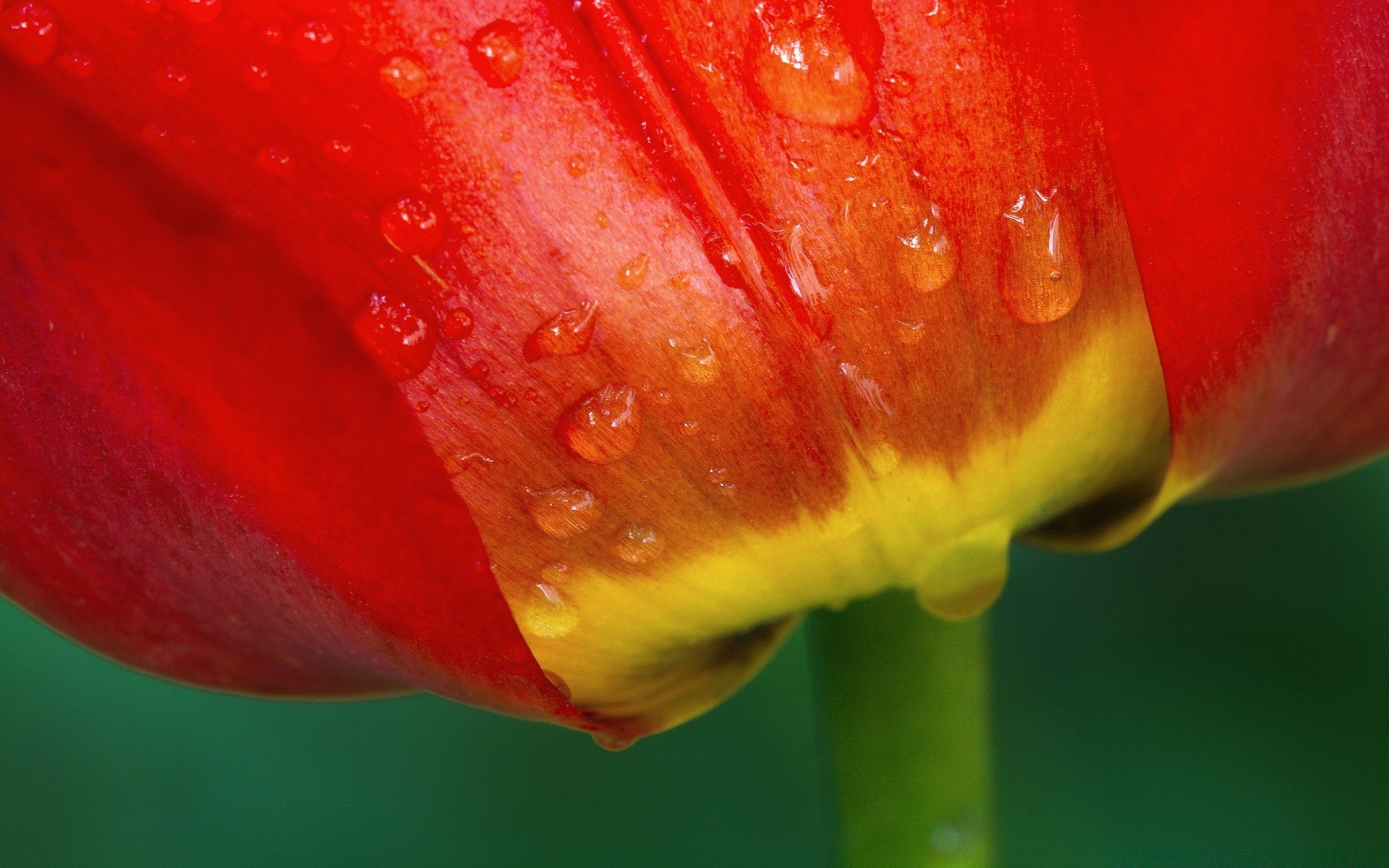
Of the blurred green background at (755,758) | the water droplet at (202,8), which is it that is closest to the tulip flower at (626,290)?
the water droplet at (202,8)

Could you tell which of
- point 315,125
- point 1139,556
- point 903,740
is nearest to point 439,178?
point 315,125

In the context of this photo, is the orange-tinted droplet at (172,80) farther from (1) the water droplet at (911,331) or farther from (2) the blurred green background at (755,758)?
(2) the blurred green background at (755,758)

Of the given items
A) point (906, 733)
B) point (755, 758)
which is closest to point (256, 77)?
point (906, 733)

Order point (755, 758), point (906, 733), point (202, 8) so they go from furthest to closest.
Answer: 1. point (755, 758)
2. point (906, 733)
3. point (202, 8)

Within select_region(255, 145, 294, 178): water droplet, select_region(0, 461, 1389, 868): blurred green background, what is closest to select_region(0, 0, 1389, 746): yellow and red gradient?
select_region(255, 145, 294, 178): water droplet

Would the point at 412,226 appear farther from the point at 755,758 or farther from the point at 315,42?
the point at 755,758

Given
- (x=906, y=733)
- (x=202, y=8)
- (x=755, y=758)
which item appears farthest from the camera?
(x=755, y=758)

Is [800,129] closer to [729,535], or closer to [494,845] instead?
[729,535]
